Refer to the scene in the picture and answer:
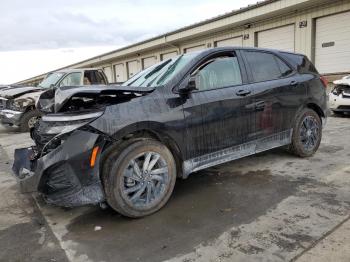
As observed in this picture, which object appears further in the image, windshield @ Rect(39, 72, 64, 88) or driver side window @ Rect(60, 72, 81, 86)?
windshield @ Rect(39, 72, 64, 88)

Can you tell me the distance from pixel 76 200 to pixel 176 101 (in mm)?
1477

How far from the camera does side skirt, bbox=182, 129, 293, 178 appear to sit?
389cm

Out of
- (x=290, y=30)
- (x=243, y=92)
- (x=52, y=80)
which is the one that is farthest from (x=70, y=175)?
(x=290, y=30)

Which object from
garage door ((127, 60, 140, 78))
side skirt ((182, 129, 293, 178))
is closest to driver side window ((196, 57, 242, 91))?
side skirt ((182, 129, 293, 178))

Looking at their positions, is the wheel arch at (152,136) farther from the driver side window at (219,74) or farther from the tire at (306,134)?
the tire at (306,134)

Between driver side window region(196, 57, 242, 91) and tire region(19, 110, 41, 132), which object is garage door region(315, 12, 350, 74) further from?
tire region(19, 110, 41, 132)

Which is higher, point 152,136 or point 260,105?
point 260,105

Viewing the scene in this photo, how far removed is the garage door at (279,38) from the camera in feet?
46.0

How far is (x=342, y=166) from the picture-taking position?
488 cm

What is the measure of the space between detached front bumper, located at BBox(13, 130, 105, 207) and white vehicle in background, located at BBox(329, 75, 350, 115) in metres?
8.41

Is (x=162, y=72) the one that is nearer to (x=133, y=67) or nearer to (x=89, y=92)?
(x=89, y=92)

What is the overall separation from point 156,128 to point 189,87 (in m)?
0.60

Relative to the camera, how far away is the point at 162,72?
4281 millimetres

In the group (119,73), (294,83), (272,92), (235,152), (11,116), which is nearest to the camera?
(235,152)
